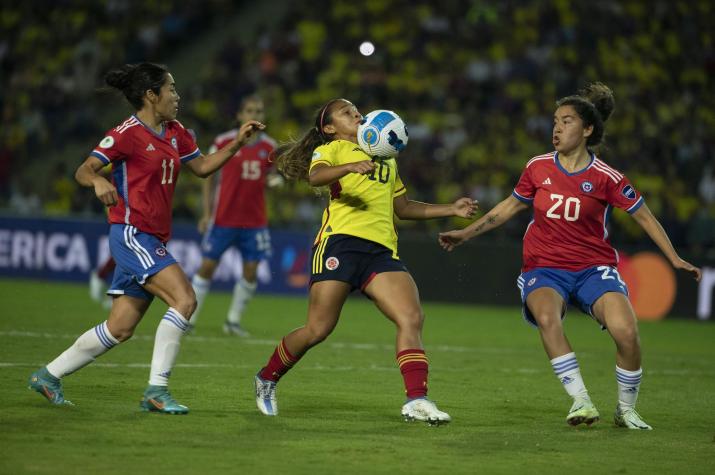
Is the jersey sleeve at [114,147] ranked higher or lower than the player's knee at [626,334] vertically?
higher

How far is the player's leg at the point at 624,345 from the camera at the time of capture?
820cm

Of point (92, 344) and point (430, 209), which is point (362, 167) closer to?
point (430, 209)

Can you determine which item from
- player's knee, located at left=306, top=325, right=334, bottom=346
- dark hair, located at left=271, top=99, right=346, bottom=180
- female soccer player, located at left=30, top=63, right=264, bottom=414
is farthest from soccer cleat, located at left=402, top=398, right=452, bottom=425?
dark hair, located at left=271, top=99, right=346, bottom=180

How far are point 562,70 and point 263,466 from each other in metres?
20.1

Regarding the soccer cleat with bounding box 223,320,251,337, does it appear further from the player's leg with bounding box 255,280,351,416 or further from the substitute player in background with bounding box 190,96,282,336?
the player's leg with bounding box 255,280,351,416

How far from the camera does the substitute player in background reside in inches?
573

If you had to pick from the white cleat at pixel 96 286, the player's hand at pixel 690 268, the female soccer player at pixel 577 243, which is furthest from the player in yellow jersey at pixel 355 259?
the white cleat at pixel 96 286

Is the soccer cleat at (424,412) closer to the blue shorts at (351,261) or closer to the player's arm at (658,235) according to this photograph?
the blue shorts at (351,261)

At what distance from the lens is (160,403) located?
26.2 ft

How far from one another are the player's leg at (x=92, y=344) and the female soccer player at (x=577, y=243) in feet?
7.96

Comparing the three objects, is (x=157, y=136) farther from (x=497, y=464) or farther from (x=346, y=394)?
(x=497, y=464)

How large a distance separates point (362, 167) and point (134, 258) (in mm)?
1792

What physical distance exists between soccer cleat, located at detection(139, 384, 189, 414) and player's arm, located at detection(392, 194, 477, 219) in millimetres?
2111

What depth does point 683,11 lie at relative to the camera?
86.4 ft
